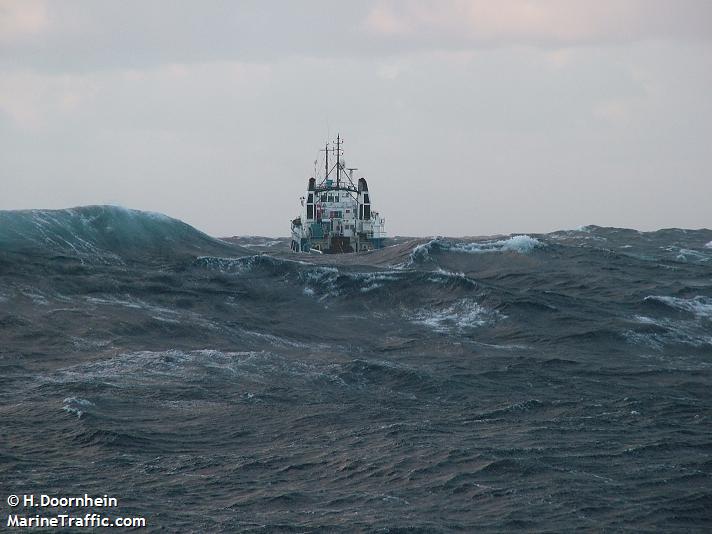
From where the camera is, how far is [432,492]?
1894 cm

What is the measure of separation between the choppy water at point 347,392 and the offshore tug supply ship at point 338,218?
31.8 metres

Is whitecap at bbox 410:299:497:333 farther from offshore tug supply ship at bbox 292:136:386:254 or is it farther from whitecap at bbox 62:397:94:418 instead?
offshore tug supply ship at bbox 292:136:386:254

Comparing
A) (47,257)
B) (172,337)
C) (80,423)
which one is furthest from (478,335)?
(47,257)

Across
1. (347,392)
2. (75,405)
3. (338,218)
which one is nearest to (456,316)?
(347,392)

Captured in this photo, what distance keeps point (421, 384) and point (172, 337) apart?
33.9 feet

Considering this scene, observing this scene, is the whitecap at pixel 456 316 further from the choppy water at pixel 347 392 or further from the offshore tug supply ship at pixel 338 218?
the offshore tug supply ship at pixel 338 218

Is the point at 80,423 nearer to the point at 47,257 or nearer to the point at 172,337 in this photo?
the point at 172,337

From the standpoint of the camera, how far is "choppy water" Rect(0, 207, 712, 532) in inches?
728

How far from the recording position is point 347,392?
27594mm

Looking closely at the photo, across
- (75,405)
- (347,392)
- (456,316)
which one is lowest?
(347,392)

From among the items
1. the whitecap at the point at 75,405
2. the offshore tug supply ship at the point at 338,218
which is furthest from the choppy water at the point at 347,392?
the offshore tug supply ship at the point at 338,218

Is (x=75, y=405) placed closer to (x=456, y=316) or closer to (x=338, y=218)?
(x=456, y=316)

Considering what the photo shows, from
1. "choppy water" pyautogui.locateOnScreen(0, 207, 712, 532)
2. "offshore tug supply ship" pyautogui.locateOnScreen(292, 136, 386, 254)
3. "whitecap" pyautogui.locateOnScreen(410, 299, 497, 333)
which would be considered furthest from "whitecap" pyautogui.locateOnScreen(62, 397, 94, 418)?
"offshore tug supply ship" pyautogui.locateOnScreen(292, 136, 386, 254)

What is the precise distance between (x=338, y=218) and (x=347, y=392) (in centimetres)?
6100
